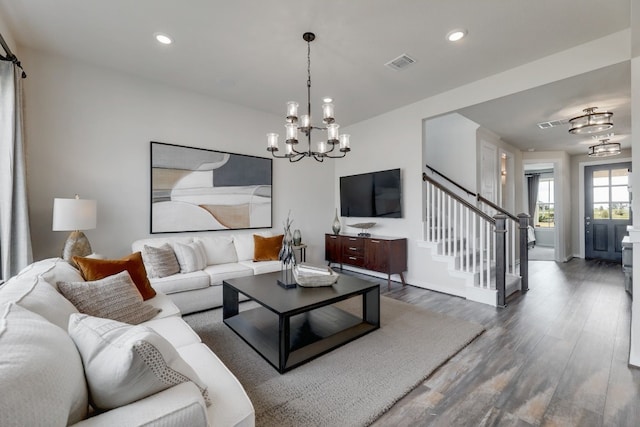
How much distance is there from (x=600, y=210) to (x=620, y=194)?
1.57 feet

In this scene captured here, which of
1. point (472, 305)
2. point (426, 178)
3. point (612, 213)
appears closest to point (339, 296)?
point (472, 305)

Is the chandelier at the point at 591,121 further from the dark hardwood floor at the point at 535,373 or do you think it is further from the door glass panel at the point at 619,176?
the door glass panel at the point at 619,176

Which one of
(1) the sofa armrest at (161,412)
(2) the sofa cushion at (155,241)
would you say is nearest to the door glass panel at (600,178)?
(2) the sofa cushion at (155,241)

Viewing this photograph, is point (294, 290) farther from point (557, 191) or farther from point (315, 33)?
point (557, 191)

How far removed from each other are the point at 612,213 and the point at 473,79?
229 inches

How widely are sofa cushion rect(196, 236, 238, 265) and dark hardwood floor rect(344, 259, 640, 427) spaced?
2.54 m

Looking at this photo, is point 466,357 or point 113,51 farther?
point 113,51

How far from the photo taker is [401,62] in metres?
3.12

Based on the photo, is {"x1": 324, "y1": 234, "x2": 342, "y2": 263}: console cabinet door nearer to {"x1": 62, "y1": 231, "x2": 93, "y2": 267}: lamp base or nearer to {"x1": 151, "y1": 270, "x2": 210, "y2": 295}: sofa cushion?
{"x1": 151, "y1": 270, "x2": 210, "y2": 295}: sofa cushion

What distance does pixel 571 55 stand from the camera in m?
2.83

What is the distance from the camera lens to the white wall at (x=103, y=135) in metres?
2.93

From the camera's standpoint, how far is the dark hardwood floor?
162 centimetres

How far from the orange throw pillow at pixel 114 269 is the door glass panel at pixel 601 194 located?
29.7ft

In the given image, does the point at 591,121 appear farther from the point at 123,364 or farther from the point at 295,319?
the point at 123,364
